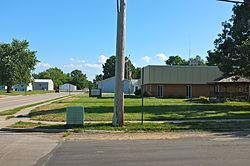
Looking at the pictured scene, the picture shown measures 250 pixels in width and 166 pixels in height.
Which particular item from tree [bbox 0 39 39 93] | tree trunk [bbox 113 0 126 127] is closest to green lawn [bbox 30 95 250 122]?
tree trunk [bbox 113 0 126 127]

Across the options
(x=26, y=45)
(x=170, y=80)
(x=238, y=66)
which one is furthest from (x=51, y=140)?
(x=26, y=45)

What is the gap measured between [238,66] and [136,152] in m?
25.7

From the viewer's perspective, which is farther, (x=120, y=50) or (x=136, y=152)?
(x=120, y=50)

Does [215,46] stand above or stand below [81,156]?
above

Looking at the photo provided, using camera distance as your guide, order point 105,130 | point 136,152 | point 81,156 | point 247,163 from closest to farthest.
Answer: point 247,163
point 81,156
point 136,152
point 105,130

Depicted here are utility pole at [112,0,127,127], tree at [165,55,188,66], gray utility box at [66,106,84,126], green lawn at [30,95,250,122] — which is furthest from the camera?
tree at [165,55,188,66]

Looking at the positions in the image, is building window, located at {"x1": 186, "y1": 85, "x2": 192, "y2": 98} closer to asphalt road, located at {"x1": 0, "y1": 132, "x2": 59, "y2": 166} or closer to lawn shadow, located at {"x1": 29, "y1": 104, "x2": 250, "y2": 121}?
lawn shadow, located at {"x1": 29, "y1": 104, "x2": 250, "y2": 121}

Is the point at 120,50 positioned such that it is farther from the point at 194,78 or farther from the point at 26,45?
the point at 26,45

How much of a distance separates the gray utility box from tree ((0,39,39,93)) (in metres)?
Answer: 84.1

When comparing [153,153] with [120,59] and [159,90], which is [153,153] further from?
→ [159,90]

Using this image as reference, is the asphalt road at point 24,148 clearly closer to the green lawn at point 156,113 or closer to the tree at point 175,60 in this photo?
the green lawn at point 156,113

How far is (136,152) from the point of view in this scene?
469 inches

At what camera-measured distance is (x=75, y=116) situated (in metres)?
20.1

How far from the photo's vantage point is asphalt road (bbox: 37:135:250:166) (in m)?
10.1
